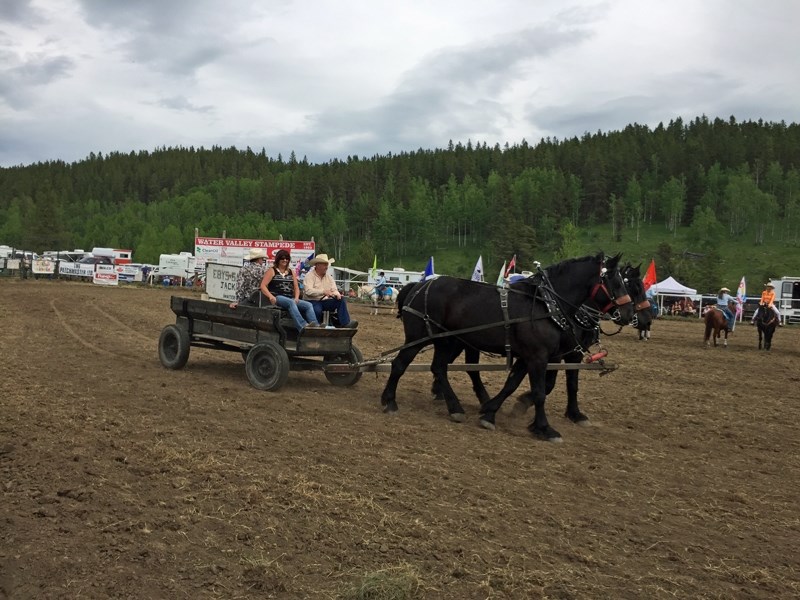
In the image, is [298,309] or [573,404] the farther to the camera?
[298,309]

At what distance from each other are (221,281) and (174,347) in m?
2.17

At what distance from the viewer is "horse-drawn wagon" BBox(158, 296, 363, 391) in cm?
921

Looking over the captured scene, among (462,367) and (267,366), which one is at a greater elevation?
(462,367)

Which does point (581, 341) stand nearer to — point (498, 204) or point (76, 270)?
point (76, 270)

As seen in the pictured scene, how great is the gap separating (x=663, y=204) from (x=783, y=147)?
31.0 m

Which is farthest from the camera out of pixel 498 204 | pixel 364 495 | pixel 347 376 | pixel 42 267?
pixel 498 204

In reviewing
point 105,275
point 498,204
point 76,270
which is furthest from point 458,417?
point 498,204

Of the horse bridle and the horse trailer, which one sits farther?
the horse trailer

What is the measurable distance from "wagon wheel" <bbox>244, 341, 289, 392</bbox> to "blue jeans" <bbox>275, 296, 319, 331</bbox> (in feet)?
1.54

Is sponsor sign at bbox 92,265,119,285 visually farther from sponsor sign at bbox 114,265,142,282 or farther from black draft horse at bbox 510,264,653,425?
black draft horse at bbox 510,264,653,425

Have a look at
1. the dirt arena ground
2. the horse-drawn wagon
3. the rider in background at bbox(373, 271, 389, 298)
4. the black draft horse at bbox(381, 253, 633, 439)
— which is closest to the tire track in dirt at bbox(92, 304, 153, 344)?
the horse-drawn wagon

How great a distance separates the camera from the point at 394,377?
8.67 meters

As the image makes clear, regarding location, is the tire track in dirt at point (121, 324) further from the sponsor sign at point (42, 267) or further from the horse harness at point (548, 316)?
the sponsor sign at point (42, 267)

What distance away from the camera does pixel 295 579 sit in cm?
373
